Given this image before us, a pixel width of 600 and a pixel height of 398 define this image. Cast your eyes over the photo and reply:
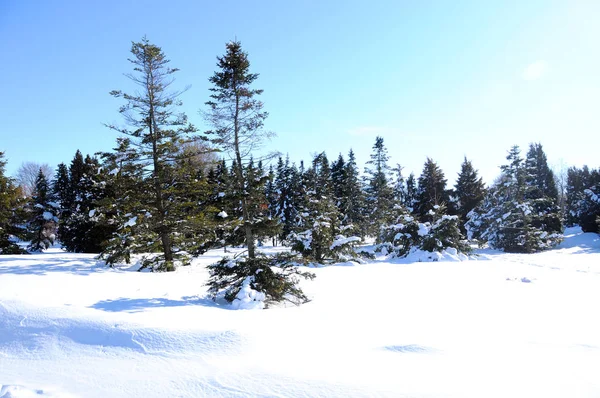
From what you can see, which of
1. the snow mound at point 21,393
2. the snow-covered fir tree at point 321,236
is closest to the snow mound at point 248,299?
the snow mound at point 21,393

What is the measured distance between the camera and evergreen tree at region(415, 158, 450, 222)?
38281 mm

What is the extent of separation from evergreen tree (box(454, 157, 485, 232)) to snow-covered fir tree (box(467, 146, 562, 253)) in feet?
31.0

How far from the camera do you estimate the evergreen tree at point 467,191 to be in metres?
40.8

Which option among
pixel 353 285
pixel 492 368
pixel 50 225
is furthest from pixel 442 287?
pixel 50 225

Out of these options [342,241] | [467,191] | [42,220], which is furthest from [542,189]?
[42,220]

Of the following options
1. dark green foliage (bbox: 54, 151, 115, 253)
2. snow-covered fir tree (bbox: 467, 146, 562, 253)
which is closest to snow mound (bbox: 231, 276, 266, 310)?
dark green foliage (bbox: 54, 151, 115, 253)

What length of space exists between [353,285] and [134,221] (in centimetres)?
890

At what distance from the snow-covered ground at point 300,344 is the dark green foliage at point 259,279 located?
53 cm

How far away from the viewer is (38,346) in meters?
5.23

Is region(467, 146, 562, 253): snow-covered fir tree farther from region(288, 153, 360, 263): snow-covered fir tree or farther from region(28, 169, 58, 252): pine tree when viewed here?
region(28, 169, 58, 252): pine tree

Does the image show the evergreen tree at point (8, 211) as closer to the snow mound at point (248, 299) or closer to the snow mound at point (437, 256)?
the snow mound at point (248, 299)

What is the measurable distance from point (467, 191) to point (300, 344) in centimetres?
4205

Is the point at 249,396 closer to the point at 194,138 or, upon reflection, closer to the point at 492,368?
the point at 492,368

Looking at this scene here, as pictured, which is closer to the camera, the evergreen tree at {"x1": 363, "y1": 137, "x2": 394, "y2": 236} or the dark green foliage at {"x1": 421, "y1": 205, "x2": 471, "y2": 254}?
the dark green foliage at {"x1": 421, "y1": 205, "x2": 471, "y2": 254}
